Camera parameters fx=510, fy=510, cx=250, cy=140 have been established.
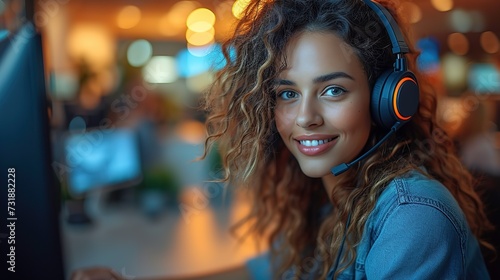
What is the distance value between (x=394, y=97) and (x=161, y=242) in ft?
6.79

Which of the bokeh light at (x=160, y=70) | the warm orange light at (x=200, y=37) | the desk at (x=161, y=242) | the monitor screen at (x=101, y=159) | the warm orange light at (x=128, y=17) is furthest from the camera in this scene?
the warm orange light at (x=128, y=17)

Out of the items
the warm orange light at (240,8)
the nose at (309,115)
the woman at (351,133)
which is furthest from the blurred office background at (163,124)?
the nose at (309,115)

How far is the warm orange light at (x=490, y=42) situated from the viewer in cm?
195

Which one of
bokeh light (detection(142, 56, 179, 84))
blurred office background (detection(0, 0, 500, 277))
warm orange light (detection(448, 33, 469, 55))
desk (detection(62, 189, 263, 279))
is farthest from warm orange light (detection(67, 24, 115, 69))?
warm orange light (detection(448, 33, 469, 55))

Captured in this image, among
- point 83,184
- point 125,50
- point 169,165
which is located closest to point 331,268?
point 83,184

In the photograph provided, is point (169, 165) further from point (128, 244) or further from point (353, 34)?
point (353, 34)

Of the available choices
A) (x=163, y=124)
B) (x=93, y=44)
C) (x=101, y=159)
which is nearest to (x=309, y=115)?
(x=101, y=159)

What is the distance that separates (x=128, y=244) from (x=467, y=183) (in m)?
1.90

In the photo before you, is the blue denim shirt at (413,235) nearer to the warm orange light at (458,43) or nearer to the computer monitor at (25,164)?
the computer monitor at (25,164)

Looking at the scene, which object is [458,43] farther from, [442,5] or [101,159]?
[101,159]

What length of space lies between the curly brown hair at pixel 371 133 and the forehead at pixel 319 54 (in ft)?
0.04

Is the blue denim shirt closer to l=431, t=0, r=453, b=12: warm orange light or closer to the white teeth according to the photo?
the white teeth

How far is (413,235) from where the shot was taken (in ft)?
2.49

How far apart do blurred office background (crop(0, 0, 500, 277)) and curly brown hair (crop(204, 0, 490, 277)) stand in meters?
0.09
